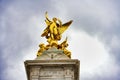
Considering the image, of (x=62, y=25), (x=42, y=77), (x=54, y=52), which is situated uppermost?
(x=62, y=25)

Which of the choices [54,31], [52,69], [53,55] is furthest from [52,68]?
[54,31]

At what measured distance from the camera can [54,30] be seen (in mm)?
39594

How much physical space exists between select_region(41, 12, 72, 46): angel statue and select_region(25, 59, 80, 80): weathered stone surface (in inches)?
118

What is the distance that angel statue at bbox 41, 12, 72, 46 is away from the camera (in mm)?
39044

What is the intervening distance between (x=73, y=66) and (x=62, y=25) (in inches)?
228

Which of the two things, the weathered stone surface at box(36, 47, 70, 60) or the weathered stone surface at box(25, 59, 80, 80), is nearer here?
the weathered stone surface at box(25, 59, 80, 80)

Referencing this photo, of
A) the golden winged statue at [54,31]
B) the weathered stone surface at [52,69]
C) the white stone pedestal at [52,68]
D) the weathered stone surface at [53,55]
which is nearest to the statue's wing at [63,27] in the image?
the golden winged statue at [54,31]

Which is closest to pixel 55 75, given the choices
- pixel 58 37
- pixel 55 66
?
pixel 55 66

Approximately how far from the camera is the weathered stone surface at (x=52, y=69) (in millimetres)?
35656

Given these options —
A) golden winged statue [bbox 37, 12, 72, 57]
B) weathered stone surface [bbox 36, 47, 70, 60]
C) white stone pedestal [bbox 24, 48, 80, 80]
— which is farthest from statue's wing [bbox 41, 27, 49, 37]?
white stone pedestal [bbox 24, 48, 80, 80]

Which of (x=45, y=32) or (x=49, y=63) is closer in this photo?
(x=49, y=63)

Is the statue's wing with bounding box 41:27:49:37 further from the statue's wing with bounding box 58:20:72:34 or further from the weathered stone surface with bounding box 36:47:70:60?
the weathered stone surface with bounding box 36:47:70:60

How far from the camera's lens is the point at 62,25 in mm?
40531

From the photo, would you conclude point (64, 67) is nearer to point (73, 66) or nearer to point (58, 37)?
point (73, 66)
